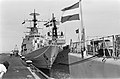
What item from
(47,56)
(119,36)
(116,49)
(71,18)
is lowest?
(47,56)

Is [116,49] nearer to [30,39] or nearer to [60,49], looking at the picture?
[60,49]

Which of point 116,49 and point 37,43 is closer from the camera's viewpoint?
point 116,49

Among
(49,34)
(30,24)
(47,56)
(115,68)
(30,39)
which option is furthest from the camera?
(30,24)

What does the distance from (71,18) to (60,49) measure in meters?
13.0

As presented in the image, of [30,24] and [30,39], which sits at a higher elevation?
[30,24]

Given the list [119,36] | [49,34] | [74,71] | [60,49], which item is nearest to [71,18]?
[74,71]

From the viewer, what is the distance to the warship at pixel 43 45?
22547mm

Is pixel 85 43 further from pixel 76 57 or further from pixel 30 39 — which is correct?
pixel 30 39

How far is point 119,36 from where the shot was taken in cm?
659

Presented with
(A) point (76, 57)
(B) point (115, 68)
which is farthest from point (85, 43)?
(B) point (115, 68)

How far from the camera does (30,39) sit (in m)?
31.2

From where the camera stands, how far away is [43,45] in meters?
27.3

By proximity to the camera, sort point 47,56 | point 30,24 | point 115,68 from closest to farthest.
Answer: point 115,68 < point 47,56 < point 30,24

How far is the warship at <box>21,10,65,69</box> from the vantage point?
74.0 ft
